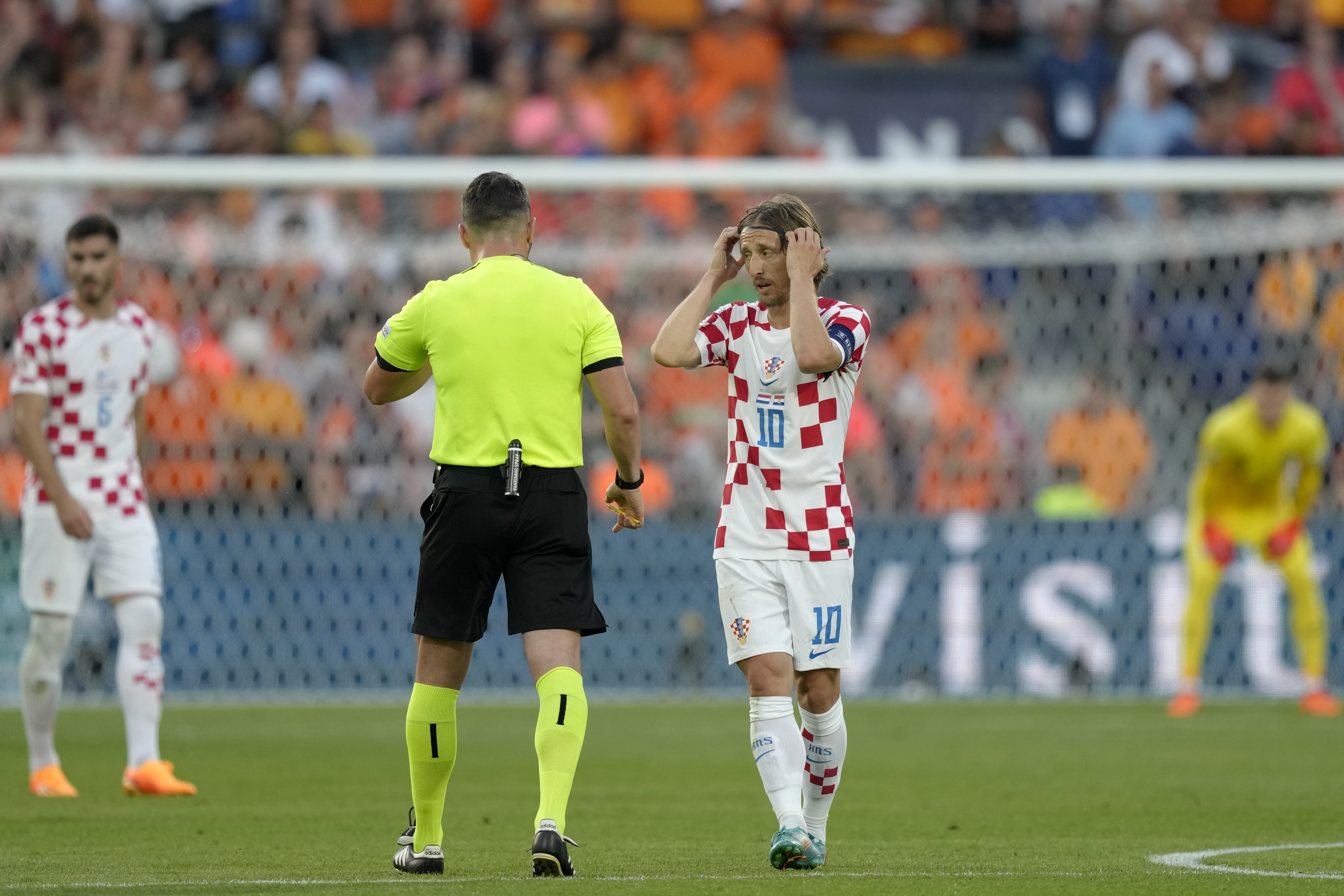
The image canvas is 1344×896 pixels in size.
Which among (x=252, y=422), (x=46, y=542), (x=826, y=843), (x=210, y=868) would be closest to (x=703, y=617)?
(x=252, y=422)

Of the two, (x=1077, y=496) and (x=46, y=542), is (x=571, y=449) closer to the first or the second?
(x=46, y=542)

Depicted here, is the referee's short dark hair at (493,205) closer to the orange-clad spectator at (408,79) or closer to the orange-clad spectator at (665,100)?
the orange-clad spectator at (665,100)

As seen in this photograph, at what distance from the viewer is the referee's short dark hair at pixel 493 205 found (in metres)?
5.80

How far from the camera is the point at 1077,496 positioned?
593 inches

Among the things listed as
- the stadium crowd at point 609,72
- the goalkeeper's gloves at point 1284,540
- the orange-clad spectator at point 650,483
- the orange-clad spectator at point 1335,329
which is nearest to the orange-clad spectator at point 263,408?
the orange-clad spectator at point 650,483

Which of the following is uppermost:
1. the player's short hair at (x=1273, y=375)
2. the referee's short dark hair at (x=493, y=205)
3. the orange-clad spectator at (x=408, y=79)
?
the orange-clad spectator at (x=408, y=79)

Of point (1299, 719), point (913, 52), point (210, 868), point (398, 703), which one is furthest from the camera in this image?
point (913, 52)

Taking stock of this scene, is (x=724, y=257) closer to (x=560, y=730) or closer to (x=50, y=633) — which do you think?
(x=560, y=730)

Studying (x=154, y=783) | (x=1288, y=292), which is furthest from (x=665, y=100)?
(x=154, y=783)

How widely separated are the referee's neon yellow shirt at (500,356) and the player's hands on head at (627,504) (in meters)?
0.23

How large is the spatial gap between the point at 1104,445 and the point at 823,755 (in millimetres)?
9606

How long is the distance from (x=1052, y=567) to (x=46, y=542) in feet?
25.5

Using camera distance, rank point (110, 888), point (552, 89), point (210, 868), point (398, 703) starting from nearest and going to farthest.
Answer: point (110, 888), point (210, 868), point (398, 703), point (552, 89)

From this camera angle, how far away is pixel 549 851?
17.7ft
